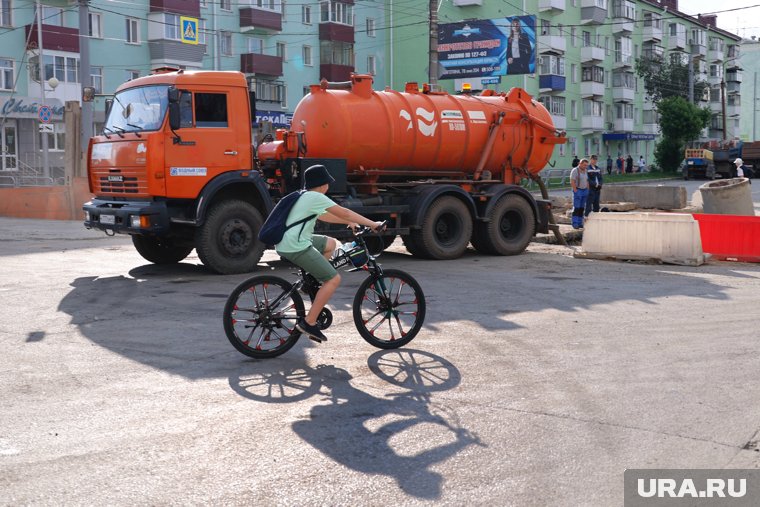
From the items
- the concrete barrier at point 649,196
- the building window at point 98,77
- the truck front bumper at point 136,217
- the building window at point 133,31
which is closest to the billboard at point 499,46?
the concrete barrier at point 649,196

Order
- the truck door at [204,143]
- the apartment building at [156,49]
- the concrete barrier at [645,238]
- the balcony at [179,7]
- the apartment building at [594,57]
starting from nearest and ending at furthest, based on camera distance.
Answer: the truck door at [204,143], the concrete barrier at [645,238], the apartment building at [156,49], the balcony at [179,7], the apartment building at [594,57]

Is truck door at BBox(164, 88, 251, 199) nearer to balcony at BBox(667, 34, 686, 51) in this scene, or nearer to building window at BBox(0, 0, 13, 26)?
building window at BBox(0, 0, 13, 26)

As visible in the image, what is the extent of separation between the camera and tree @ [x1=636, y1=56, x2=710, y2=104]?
254 feet

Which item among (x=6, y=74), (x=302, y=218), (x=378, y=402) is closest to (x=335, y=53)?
(x=6, y=74)

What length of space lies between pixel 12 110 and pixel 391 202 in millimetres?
29741

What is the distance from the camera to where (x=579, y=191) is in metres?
22.1

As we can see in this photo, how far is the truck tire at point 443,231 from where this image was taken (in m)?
15.6

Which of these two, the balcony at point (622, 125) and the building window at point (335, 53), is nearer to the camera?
the building window at point (335, 53)

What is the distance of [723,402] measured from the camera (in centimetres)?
629

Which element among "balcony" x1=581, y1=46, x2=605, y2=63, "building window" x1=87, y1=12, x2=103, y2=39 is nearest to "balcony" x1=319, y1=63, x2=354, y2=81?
"building window" x1=87, y1=12, x2=103, y2=39

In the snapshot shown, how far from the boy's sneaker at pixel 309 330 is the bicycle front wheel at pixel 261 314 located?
60 millimetres

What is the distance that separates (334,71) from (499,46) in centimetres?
1625

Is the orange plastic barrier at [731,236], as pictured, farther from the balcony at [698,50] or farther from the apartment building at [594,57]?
the balcony at [698,50]

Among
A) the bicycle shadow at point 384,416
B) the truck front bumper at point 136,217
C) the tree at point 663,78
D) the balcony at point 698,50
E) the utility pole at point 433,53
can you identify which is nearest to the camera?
the bicycle shadow at point 384,416
